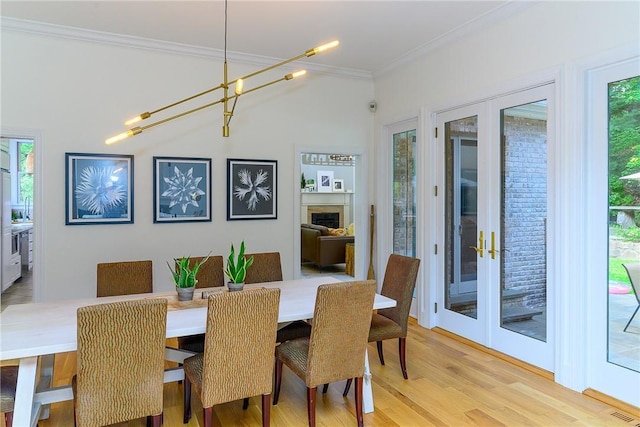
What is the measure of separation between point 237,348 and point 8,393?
1122mm

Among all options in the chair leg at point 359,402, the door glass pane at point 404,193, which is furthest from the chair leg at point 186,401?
the door glass pane at point 404,193

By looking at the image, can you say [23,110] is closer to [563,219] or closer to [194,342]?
[194,342]

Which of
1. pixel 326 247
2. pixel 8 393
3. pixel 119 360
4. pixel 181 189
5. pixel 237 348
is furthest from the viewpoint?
pixel 326 247

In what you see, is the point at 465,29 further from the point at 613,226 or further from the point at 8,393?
the point at 8,393

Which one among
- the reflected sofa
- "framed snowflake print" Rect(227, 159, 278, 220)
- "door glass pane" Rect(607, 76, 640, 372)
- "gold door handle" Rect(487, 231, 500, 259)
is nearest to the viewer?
"door glass pane" Rect(607, 76, 640, 372)

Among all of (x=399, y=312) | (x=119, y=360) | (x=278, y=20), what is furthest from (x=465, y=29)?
(x=119, y=360)

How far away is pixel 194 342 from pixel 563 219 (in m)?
2.83

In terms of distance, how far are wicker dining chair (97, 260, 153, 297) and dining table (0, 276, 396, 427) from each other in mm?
211

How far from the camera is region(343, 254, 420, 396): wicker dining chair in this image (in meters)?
3.13

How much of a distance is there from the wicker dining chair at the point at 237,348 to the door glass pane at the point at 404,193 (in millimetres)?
2903

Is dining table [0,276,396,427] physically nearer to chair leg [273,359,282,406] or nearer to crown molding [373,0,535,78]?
chair leg [273,359,282,406]

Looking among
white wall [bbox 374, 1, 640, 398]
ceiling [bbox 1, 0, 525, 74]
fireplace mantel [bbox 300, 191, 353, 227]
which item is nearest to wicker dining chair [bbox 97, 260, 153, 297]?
ceiling [bbox 1, 0, 525, 74]

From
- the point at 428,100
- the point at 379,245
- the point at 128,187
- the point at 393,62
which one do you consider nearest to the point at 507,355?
the point at 379,245

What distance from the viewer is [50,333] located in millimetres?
2068
